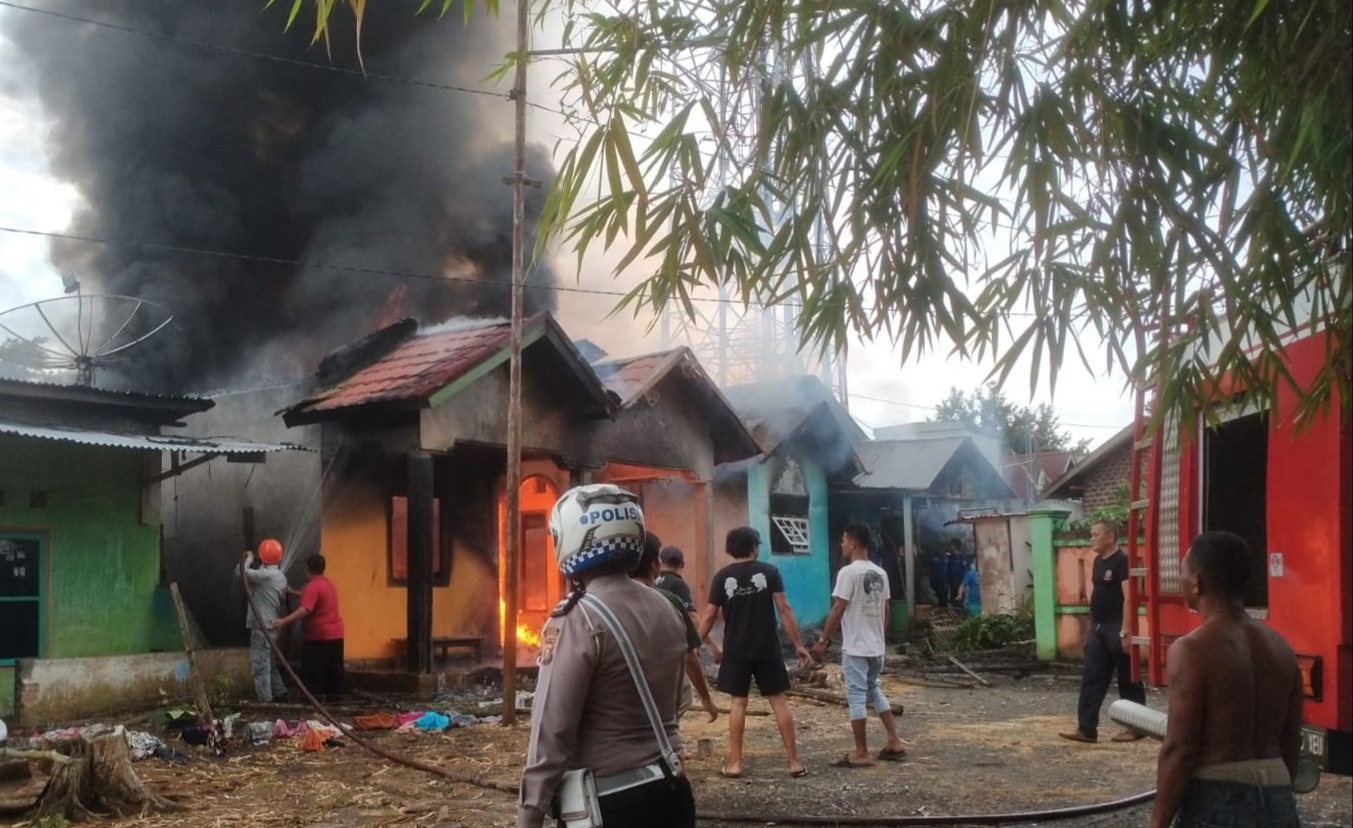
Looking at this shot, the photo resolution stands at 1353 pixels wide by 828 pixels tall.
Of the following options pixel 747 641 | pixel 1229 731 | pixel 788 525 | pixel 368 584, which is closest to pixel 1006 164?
pixel 1229 731

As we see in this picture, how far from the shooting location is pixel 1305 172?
4.25 meters

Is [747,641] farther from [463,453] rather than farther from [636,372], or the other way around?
[636,372]

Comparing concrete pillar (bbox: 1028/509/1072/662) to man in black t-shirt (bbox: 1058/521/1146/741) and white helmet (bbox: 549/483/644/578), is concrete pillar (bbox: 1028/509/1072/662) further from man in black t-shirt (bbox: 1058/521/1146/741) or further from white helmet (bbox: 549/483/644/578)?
white helmet (bbox: 549/483/644/578)

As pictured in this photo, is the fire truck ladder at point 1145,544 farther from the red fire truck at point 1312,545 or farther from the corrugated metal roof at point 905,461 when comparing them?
the corrugated metal roof at point 905,461

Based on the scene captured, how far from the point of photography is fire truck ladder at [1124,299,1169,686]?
254 inches

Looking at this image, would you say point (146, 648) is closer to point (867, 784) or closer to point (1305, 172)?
point (867, 784)

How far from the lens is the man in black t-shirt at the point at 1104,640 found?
9.54 meters

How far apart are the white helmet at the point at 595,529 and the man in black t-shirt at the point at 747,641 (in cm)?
515

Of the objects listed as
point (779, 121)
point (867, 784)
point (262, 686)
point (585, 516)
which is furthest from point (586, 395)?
point (585, 516)

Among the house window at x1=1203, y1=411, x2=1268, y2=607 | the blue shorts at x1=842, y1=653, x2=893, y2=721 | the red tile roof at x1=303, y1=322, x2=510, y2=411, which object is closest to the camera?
the house window at x1=1203, y1=411, x2=1268, y2=607

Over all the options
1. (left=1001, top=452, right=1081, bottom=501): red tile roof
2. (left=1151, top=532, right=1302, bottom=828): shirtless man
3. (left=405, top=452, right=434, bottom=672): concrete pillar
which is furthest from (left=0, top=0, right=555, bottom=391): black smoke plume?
(left=1001, top=452, right=1081, bottom=501): red tile roof

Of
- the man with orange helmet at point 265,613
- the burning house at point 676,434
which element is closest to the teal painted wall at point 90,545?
the man with orange helmet at point 265,613

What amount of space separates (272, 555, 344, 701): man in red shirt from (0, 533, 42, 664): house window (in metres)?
2.35

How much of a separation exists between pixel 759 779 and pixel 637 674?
222 inches
